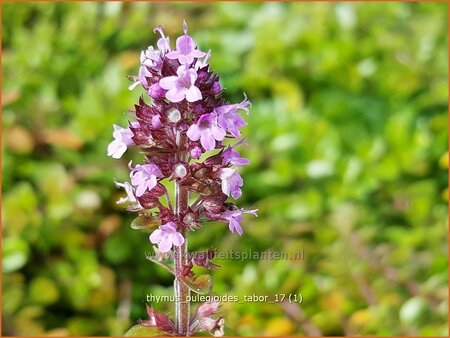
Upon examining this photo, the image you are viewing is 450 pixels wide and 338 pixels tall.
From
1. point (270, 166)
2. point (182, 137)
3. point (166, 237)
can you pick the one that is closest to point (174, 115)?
point (182, 137)

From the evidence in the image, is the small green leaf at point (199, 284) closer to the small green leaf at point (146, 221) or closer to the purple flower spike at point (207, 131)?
the small green leaf at point (146, 221)

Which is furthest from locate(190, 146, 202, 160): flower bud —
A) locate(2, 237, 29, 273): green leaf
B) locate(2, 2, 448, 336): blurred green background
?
locate(2, 237, 29, 273): green leaf

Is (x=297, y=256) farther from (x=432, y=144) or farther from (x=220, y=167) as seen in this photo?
(x=220, y=167)

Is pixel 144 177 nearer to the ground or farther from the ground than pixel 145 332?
farther from the ground

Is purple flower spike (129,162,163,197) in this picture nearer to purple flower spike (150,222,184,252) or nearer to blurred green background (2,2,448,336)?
purple flower spike (150,222,184,252)

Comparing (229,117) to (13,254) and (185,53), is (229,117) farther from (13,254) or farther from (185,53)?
(13,254)

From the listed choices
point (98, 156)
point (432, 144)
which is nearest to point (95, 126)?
point (98, 156)

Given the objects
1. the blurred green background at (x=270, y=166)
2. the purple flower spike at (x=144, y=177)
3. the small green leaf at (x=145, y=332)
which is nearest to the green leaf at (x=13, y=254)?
the blurred green background at (x=270, y=166)
